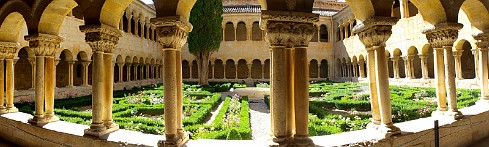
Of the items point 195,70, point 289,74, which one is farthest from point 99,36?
point 195,70

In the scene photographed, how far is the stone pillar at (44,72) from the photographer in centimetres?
600

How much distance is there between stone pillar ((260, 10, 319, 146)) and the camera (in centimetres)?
397

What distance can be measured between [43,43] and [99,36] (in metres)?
2.08

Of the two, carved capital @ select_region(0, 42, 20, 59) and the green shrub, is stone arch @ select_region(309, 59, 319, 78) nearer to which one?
the green shrub

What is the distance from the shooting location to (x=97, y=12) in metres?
4.96

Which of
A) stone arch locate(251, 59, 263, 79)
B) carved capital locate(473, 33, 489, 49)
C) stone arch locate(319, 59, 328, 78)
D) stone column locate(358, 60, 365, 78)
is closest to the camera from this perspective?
carved capital locate(473, 33, 489, 49)

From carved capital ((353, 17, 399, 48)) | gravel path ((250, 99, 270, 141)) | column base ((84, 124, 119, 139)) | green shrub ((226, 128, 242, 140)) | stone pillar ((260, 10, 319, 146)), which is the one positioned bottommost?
gravel path ((250, 99, 270, 141))

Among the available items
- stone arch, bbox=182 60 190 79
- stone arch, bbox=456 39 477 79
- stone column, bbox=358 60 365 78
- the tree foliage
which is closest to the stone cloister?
the tree foliage

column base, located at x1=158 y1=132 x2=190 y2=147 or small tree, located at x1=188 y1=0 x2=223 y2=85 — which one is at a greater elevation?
small tree, located at x1=188 y1=0 x2=223 y2=85

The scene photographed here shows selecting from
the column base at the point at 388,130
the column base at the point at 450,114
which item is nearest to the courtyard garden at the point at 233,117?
the column base at the point at 450,114

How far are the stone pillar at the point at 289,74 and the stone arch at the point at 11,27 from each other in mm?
6589

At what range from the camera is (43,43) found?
19.9 ft

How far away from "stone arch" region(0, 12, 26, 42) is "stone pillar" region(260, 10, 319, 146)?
21.6 ft

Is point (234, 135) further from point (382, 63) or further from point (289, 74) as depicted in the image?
point (382, 63)
